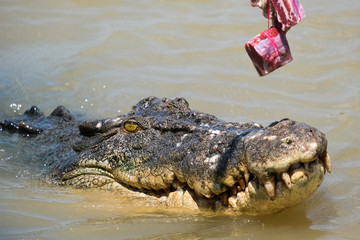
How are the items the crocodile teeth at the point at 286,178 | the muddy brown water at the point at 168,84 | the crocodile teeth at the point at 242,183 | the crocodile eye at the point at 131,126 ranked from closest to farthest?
1. the crocodile teeth at the point at 286,178
2. the crocodile teeth at the point at 242,183
3. the muddy brown water at the point at 168,84
4. the crocodile eye at the point at 131,126

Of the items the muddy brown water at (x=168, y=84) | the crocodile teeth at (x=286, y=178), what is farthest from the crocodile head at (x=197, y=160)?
the muddy brown water at (x=168, y=84)

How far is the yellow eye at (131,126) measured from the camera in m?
4.88

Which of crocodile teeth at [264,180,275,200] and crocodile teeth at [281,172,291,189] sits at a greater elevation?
crocodile teeth at [281,172,291,189]

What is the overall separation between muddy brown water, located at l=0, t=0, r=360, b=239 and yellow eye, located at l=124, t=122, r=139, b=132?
0.63 metres

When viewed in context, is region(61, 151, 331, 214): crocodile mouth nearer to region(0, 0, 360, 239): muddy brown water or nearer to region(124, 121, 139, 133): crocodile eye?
region(0, 0, 360, 239): muddy brown water

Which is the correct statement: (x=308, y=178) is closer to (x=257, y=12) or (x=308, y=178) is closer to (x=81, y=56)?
(x=81, y=56)

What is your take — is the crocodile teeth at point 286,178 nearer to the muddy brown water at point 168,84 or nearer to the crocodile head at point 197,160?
the crocodile head at point 197,160

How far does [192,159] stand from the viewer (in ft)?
13.6

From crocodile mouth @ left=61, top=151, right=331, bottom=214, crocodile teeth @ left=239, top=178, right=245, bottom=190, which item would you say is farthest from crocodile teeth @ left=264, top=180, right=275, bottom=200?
Answer: crocodile teeth @ left=239, top=178, right=245, bottom=190

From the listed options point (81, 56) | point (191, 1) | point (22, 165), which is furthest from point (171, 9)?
point (22, 165)

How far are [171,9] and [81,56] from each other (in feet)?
7.95

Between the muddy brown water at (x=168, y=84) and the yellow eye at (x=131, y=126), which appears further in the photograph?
the yellow eye at (x=131, y=126)

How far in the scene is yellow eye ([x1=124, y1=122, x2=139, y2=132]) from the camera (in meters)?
4.88

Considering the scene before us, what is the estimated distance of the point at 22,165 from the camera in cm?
571
